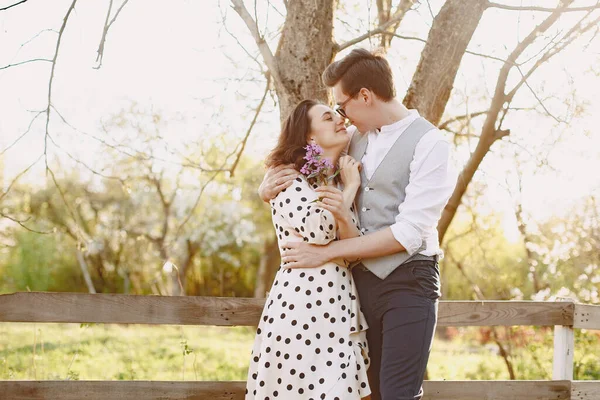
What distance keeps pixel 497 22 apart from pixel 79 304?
357 cm

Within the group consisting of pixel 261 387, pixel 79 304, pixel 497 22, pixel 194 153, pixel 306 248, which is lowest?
pixel 261 387

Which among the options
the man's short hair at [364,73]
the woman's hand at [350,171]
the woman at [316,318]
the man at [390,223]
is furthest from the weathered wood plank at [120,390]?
the man's short hair at [364,73]

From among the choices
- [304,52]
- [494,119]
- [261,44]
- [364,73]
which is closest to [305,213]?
[364,73]

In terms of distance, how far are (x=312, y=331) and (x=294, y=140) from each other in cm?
80

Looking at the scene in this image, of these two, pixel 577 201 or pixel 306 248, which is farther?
pixel 577 201

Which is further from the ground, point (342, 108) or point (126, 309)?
point (342, 108)

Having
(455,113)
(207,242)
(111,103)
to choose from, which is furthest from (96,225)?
(455,113)

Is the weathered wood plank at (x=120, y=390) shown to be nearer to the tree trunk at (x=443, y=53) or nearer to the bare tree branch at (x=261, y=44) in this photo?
the bare tree branch at (x=261, y=44)

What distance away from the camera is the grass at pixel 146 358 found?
8820mm

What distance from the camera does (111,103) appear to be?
518 inches

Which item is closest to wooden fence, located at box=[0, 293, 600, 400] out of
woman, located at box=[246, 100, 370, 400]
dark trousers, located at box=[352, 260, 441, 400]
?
woman, located at box=[246, 100, 370, 400]

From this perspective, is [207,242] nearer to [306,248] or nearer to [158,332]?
[158,332]

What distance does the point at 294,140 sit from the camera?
322cm

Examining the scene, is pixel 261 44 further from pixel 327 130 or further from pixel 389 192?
pixel 389 192
